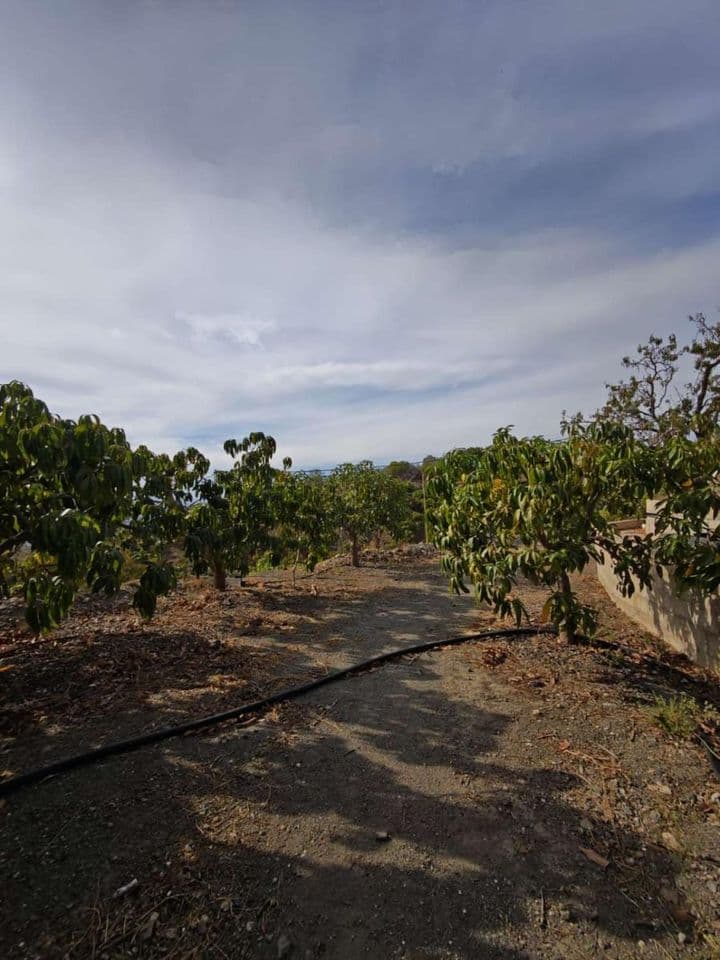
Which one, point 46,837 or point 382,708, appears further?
point 382,708

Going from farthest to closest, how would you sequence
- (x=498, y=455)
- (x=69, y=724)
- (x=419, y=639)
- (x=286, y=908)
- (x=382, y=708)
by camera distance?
(x=419, y=639) → (x=498, y=455) → (x=382, y=708) → (x=69, y=724) → (x=286, y=908)

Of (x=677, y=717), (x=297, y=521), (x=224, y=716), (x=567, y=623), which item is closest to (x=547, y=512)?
(x=567, y=623)

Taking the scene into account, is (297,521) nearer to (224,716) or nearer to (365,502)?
A: (365,502)

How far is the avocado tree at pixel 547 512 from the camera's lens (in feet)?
11.4

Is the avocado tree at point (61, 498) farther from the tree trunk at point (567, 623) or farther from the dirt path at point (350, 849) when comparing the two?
the tree trunk at point (567, 623)

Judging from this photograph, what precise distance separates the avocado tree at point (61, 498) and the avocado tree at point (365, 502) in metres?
6.33

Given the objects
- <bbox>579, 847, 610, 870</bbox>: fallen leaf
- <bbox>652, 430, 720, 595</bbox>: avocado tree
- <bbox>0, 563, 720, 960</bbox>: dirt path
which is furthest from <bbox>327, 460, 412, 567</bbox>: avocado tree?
<bbox>579, 847, 610, 870</bbox>: fallen leaf

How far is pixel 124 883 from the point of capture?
1859 millimetres

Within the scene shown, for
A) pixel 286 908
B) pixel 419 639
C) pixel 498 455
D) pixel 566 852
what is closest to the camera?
pixel 286 908

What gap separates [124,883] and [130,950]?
0.98 ft

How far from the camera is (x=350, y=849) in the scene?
6.83 feet

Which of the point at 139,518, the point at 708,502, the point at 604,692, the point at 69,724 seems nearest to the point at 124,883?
the point at 69,724

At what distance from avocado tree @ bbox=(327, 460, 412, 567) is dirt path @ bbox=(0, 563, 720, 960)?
242 inches

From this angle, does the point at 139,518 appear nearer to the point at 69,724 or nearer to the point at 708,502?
the point at 69,724
